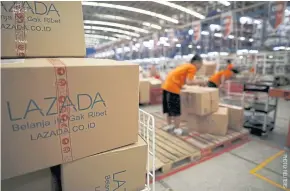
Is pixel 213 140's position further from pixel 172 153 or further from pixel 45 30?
pixel 45 30

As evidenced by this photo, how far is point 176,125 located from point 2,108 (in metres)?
3.31

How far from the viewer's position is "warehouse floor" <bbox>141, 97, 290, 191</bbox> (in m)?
2.26

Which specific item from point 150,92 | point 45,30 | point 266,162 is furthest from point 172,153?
point 150,92

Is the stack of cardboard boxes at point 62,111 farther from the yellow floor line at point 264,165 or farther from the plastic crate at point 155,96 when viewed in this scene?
the plastic crate at point 155,96

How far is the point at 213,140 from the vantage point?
3266mm

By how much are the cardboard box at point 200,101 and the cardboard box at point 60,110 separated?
7.64 ft

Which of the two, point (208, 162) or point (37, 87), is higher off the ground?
point (37, 87)

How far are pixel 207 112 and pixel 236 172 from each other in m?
1.11

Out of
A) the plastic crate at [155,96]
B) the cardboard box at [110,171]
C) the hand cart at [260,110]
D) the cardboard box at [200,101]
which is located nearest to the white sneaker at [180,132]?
the cardboard box at [200,101]

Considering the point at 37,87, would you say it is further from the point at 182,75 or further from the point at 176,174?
the point at 182,75

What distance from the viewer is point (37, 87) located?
0.87 metres

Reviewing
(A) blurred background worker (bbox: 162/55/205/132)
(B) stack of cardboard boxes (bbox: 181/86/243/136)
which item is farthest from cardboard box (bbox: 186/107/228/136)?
(A) blurred background worker (bbox: 162/55/205/132)

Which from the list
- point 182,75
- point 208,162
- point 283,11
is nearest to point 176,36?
point 283,11

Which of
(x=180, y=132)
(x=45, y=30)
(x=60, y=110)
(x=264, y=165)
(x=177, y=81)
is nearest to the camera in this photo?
(x=60, y=110)
